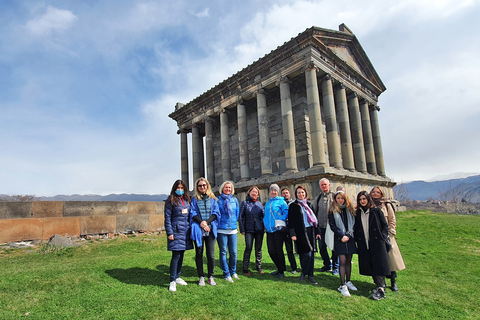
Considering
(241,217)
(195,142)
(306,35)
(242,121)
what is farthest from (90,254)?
(195,142)

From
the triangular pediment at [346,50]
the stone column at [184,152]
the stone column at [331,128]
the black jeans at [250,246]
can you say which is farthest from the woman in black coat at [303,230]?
the stone column at [184,152]

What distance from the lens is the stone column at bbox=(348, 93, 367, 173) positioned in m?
18.2

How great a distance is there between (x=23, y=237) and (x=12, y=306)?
258 inches

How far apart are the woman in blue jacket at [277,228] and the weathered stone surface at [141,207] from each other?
795 centimetres

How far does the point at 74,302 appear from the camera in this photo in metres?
4.16

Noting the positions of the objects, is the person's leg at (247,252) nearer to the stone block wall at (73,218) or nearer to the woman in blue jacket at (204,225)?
the woman in blue jacket at (204,225)

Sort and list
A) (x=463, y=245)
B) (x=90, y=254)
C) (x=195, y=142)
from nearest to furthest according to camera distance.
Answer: (x=90, y=254) < (x=463, y=245) < (x=195, y=142)

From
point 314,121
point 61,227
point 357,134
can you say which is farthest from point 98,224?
point 357,134

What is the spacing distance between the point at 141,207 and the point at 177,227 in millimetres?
8038

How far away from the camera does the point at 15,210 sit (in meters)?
9.32

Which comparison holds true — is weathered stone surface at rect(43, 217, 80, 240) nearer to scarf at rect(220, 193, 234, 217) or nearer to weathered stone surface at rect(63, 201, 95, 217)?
weathered stone surface at rect(63, 201, 95, 217)

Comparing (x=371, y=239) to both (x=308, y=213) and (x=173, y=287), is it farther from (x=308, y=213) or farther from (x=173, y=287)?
(x=173, y=287)

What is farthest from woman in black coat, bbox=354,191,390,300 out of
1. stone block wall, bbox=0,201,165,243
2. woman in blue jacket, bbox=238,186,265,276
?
stone block wall, bbox=0,201,165,243

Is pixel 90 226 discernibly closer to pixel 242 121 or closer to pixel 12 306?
pixel 12 306
